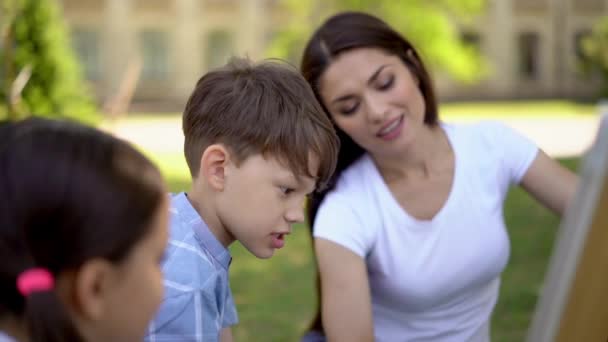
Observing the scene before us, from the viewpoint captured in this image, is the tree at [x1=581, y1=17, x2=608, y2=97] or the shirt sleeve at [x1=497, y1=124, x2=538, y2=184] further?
the tree at [x1=581, y1=17, x2=608, y2=97]

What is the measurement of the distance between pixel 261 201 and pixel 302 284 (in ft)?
15.4

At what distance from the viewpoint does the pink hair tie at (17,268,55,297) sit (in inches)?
49.9

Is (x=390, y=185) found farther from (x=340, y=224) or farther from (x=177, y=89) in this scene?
(x=177, y=89)

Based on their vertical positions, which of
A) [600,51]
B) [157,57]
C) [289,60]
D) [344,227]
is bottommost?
[157,57]

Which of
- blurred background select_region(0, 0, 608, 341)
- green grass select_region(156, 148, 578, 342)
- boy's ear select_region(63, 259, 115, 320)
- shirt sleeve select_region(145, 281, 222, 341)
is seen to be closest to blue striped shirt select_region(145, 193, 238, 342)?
shirt sleeve select_region(145, 281, 222, 341)

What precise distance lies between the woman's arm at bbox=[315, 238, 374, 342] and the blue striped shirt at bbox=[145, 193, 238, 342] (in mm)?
450

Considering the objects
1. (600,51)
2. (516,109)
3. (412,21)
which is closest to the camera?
(412,21)

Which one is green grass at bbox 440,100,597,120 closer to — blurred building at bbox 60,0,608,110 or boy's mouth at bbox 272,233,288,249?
blurred building at bbox 60,0,608,110

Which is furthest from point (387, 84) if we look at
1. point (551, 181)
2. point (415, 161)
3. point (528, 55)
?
point (528, 55)

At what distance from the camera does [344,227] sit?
7.99ft

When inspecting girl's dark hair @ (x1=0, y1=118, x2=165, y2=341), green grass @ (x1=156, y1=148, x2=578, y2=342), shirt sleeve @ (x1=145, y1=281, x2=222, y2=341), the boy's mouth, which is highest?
girl's dark hair @ (x1=0, y1=118, x2=165, y2=341)

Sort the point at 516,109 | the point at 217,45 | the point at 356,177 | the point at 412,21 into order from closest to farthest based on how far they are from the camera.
Answer: the point at 356,177, the point at 412,21, the point at 516,109, the point at 217,45

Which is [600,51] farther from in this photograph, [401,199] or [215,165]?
[215,165]

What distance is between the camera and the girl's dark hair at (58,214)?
1284mm
